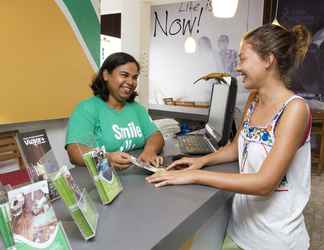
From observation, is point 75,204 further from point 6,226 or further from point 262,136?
point 262,136

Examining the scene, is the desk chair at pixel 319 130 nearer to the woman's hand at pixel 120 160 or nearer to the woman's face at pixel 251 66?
the woman's face at pixel 251 66

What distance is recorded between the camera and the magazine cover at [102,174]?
825 millimetres

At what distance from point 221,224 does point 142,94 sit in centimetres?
239

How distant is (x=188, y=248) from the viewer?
3.58 feet

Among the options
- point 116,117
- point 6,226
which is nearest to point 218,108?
point 116,117

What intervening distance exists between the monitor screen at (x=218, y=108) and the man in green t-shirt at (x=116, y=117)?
1.15 feet

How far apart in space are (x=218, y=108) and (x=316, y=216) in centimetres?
177

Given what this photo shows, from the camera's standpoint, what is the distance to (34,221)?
0.58 metres

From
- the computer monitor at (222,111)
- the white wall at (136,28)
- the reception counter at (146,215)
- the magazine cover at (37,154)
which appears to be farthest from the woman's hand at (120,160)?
the white wall at (136,28)

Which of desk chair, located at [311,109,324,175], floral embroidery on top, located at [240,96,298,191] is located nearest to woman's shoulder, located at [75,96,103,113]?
floral embroidery on top, located at [240,96,298,191]

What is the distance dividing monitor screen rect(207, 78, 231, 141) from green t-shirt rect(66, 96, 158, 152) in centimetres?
41

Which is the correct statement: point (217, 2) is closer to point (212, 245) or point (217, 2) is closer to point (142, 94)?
point (142, 94)

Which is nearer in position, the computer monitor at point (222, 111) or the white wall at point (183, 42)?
the computer monitor at point (222, 111)

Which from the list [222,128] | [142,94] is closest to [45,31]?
[142,94]
